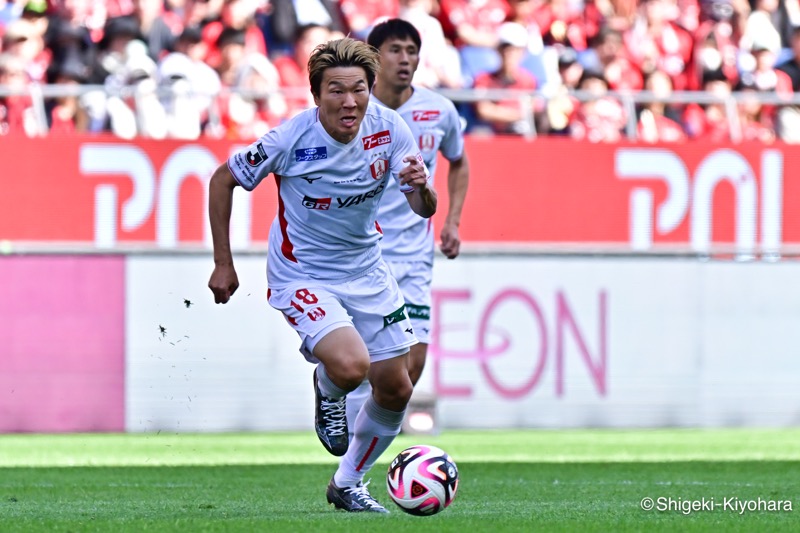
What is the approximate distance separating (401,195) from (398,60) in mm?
777

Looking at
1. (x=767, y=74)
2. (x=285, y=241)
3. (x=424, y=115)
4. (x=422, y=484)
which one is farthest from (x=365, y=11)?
(x=422, y=484)

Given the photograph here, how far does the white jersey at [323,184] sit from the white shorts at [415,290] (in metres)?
1.72

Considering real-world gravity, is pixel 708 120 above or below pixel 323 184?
above

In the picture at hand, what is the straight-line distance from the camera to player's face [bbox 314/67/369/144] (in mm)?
7062

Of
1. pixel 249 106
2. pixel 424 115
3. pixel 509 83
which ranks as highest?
pixel 509 83

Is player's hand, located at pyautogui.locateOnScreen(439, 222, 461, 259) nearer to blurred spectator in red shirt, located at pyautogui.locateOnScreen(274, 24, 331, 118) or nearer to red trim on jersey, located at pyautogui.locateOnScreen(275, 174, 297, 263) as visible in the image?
red trim on jersey, located at pyautogui.locateOnScreen(275, 174, 297, 263)

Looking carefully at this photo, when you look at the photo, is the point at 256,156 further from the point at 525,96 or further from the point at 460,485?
the point at 525,96

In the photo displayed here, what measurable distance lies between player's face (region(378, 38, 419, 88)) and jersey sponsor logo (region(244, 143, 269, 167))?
2081mm

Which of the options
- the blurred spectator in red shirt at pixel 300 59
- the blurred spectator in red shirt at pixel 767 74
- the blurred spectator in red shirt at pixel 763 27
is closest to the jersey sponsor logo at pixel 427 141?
the blurred spectator in red shirt at pixel 300 59

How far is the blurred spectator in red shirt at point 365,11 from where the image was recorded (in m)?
17.3

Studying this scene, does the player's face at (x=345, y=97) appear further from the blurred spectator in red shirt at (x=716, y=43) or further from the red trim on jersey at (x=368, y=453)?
the blurred spectator in red shirt at (x=716, y=43)

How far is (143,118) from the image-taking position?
50.2 ft

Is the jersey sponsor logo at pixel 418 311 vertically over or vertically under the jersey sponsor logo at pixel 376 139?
under

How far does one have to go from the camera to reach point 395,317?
749 cm
